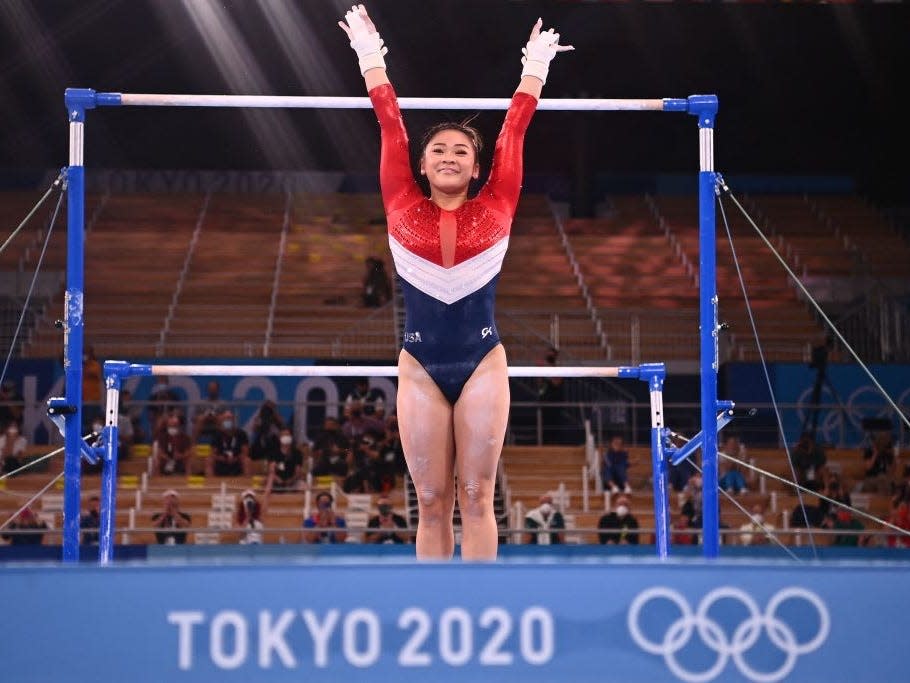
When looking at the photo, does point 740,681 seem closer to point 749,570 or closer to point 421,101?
point 749,570

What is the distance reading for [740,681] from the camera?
6.17 ft

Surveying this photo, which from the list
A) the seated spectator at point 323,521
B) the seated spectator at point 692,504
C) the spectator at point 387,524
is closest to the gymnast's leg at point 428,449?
the spectator at point 387,524

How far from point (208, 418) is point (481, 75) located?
24.4ft

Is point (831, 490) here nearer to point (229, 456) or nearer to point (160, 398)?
point (229, 456)

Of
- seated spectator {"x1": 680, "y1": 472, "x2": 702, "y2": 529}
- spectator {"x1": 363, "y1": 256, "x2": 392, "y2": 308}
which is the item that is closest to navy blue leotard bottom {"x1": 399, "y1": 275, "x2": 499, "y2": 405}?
seated spectator {"x1": 680, "y1": 472, "x2": 702, "y2": 529}

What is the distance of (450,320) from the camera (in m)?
3.93

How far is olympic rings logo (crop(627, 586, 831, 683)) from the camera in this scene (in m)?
1.87

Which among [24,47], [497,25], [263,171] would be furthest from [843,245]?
[24,47]

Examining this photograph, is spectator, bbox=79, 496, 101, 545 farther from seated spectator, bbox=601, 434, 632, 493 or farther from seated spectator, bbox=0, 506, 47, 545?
seated spectator, bbox=601, 434, 632, 493

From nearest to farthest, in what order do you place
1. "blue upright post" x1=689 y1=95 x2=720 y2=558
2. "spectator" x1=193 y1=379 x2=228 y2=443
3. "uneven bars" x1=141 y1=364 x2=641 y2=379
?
1. "blue upright post" x1=689 y1=95 x2=720 y2=558
2. "uneven bars" x1=141 y1=364 x2=641 y2=379
3. "spectator" x1=193 y1=379 x2=228 y2=443

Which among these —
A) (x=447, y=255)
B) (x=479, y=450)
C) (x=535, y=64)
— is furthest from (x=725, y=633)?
(x=535, y=64)

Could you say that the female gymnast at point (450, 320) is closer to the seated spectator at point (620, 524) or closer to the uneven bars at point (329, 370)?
the uneven bars at point (329, 370)

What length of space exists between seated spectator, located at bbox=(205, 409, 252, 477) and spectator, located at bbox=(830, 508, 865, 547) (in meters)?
6.08

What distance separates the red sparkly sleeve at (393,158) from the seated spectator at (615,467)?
8.04 m
